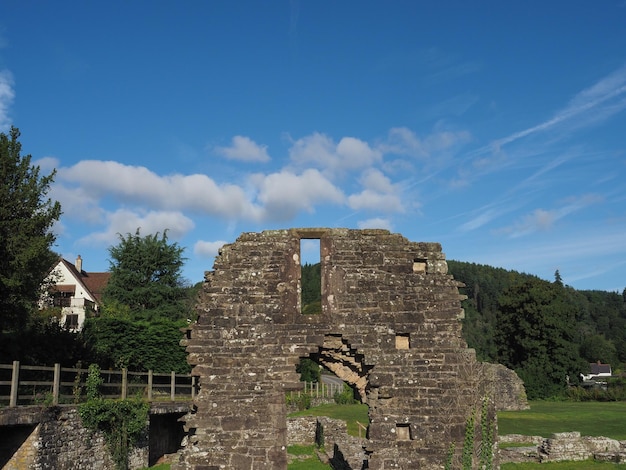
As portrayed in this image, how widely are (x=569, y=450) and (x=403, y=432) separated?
12.7m

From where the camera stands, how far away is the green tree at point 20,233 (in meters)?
19.2

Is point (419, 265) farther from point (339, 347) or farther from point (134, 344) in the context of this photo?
point (134, 344)

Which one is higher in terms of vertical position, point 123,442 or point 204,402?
point 204,402

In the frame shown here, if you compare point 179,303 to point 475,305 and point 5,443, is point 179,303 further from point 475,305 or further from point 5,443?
point 475,305

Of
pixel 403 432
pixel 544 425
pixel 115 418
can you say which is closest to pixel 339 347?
pixel 403 432

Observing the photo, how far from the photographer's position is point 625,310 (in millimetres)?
139125

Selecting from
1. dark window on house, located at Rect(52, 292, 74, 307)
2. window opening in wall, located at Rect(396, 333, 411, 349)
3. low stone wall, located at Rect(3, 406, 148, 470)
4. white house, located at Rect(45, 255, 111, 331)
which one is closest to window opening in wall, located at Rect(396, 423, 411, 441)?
window opening in wall, located at Rect(396, 333, 411, 349)

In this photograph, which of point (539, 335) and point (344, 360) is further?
point (539, 335)

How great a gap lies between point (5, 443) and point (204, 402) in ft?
26.1

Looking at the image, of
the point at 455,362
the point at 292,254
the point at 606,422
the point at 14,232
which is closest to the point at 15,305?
the point at 14,232

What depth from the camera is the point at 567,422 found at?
94.6ft

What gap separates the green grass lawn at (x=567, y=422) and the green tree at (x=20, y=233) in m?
21.2

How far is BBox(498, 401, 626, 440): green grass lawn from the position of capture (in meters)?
25.1

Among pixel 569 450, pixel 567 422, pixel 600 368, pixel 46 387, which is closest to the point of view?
pixel 46 387
